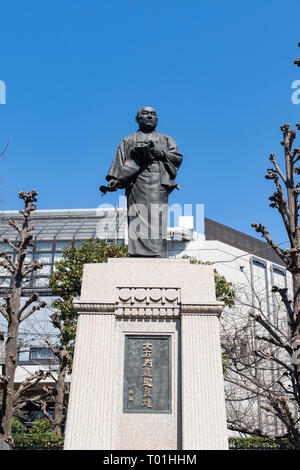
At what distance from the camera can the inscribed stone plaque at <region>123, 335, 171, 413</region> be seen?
596 centimetres

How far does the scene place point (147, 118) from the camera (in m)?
7.96

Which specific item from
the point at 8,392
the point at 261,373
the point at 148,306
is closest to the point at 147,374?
the point at 148,306

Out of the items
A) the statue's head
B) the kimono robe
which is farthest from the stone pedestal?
the statue's head

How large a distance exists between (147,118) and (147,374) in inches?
164

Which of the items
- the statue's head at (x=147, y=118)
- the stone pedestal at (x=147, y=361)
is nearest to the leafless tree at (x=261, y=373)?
the stone pedestal at (x=147, y=361)

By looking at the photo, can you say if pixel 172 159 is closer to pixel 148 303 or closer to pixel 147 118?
pixel 147 118

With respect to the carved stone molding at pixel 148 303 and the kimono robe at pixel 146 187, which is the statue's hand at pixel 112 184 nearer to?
the kimono robe at pixel 146 187

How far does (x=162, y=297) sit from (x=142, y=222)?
1434 mm

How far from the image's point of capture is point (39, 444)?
1490 centimetres

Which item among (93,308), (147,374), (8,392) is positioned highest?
(93,308)

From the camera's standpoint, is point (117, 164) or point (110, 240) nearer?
point (117, 164)

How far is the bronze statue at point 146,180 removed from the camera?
24.1 ft

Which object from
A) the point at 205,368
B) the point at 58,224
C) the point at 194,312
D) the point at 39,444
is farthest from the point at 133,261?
the point at 58,224

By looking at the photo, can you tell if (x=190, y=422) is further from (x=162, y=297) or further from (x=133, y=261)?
(x=133, y=261)
